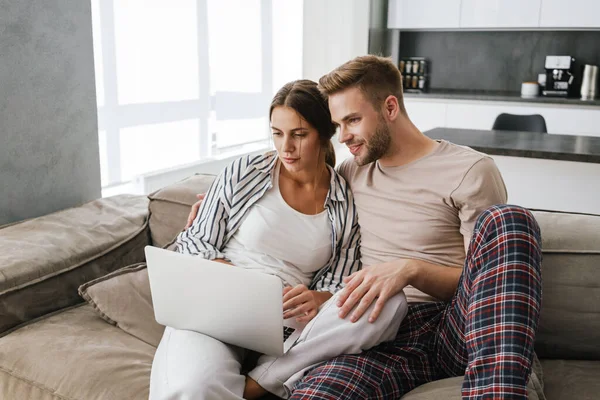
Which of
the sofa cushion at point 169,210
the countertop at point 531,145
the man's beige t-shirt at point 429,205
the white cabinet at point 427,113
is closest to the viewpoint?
the man's beige t-shirt at point 429,205

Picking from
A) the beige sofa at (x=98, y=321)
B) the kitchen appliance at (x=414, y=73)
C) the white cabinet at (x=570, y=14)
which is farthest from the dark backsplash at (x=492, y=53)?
the beige sofa at (x=98, y=321)

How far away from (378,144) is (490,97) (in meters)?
3.25

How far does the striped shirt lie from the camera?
1675 millimetres

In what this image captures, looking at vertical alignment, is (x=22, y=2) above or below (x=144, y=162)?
above

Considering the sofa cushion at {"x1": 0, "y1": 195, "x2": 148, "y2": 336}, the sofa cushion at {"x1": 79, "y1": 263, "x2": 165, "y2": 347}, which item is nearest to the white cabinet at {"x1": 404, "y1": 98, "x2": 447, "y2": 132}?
the sofa cushion at {"x1": 0, "y1": 195, "x2": 148, "y2": 336}

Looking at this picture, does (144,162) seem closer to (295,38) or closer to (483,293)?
(295,38)

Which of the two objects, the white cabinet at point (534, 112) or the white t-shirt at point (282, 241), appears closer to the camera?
the white t-shirt at point (282, 241)

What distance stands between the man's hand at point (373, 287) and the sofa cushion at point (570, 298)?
0.41 m

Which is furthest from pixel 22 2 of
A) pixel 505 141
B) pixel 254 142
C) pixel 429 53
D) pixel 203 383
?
pixel 429 53

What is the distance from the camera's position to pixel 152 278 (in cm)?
138

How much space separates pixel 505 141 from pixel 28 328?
7.02ft

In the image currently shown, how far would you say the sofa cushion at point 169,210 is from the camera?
201 centimetres

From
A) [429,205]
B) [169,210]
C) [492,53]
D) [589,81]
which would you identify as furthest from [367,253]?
[492,53]

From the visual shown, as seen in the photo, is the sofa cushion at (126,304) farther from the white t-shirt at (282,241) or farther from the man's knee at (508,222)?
the man's knee at (508,222)
